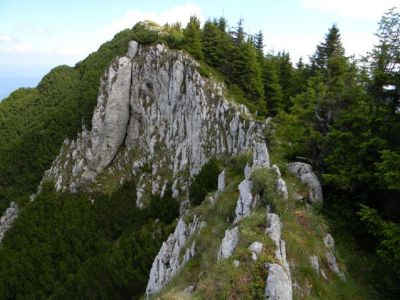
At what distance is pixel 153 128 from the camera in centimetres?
5122

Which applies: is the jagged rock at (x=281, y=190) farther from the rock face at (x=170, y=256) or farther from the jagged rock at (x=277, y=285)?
the rock face at (x=170, y=256)

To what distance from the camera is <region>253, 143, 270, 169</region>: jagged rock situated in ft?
59.8

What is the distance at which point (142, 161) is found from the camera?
5150 centimetres

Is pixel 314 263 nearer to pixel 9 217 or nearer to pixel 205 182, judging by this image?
pixel 205 182

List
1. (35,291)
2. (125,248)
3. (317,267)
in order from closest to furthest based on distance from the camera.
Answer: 1. (317,267)
2. (125,248)
3. (35,291)

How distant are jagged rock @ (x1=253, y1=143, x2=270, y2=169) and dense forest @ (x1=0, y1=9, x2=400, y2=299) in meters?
2.40

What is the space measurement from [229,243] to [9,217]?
2261 inches

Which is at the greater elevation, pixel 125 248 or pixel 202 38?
pixel 202 38

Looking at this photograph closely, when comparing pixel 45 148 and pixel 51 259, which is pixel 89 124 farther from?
pixel 51 259

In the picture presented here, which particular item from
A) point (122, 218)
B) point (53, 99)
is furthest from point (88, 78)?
point (122, 218)

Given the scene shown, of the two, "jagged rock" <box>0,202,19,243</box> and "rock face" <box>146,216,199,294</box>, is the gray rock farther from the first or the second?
"jagged rock" <box>0,202,19,243</box>

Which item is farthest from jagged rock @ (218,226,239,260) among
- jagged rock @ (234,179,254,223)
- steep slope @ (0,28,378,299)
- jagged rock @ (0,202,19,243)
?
jagged rock @ (0,202,19,243)

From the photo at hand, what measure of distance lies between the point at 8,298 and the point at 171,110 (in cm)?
2933

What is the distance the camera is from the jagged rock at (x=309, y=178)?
687 inches
